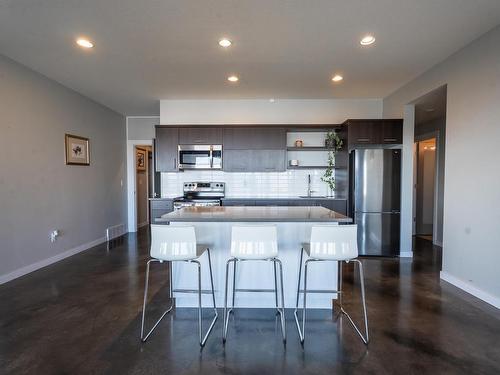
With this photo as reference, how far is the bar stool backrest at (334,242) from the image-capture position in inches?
85.5

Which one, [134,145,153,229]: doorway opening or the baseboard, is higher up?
[134,145,153,229]: doorway opening

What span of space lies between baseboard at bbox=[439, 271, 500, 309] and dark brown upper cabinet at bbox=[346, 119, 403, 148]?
6.82 feet

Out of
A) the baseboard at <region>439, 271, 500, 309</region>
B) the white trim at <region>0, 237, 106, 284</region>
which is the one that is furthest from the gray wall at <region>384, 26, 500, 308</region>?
the white trim at <region>0, 237, 106, 284</region>

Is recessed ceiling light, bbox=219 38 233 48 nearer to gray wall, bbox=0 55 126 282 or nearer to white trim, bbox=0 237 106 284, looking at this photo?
gray wall, bbox=0 55 126 282

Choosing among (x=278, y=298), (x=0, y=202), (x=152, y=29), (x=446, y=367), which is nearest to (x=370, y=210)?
(x=278, y=298)

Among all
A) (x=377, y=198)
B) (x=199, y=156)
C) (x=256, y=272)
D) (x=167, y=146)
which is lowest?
(x=256, y=272)

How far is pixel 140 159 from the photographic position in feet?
23.1

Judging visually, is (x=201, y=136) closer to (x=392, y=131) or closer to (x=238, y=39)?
(x=238, y=39)

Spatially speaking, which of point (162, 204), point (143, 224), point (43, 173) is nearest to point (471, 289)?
point (162, 204)

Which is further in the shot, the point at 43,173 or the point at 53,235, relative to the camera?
the point at 53,235

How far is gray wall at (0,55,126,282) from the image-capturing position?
3379 millimetres

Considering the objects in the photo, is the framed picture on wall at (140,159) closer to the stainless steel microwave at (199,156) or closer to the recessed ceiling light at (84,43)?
the stainless steel microwave at (199,156)

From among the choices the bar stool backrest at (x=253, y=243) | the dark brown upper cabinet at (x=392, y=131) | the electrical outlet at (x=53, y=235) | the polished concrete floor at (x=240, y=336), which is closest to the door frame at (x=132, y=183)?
the electrical outlet at (x=53, y=235)

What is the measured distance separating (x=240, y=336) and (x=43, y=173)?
3568mm
